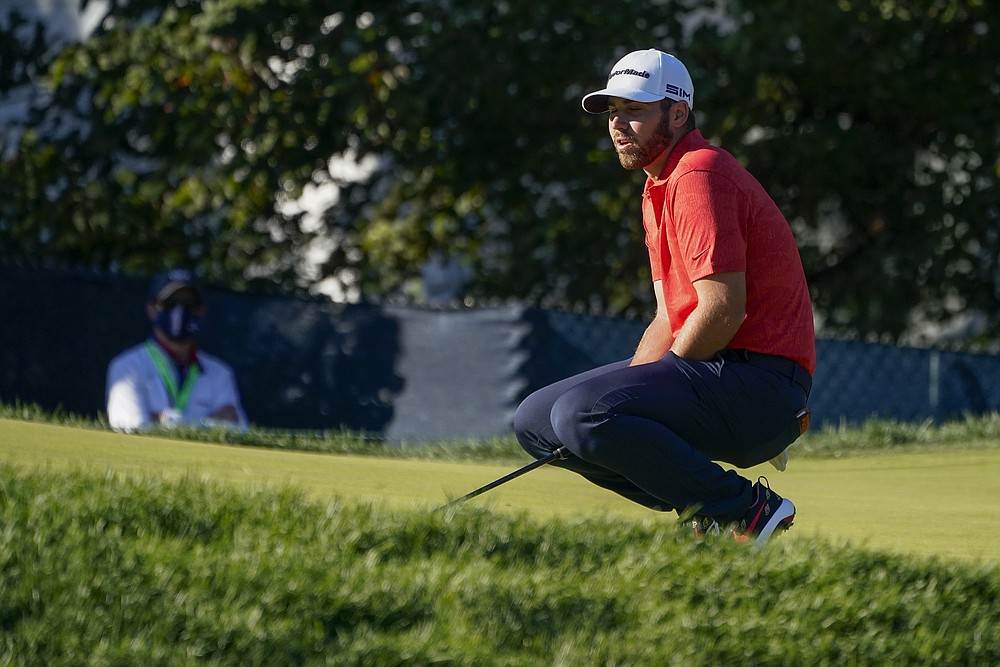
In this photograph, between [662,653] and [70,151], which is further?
[70,151]

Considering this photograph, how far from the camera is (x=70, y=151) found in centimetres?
1199

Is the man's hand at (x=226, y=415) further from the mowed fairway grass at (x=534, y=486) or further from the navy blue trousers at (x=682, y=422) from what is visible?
the navy blue trousers at (x=682, y=422)

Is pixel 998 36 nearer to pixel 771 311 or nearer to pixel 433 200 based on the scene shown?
pixel 433 200

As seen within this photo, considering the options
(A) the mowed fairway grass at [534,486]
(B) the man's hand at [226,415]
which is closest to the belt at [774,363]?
(A) the mowed fairway grass at [534,486]

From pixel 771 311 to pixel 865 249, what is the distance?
8.39 metres

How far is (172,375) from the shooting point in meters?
8.86

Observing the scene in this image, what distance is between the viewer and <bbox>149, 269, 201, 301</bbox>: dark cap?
29.5ft

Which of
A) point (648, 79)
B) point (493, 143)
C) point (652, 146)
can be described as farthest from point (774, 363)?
point (493, 143)

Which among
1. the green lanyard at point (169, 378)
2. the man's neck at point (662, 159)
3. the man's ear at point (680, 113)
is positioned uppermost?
the man's ear at point (680, 113)

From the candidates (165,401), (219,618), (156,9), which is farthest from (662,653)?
(156,9)

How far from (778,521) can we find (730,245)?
2.79 feet

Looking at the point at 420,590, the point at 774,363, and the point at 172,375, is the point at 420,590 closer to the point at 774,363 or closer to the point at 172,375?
the point at 774,363

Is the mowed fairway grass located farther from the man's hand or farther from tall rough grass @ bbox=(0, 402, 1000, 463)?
the man's hand

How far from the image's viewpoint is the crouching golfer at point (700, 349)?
14.1 feet
